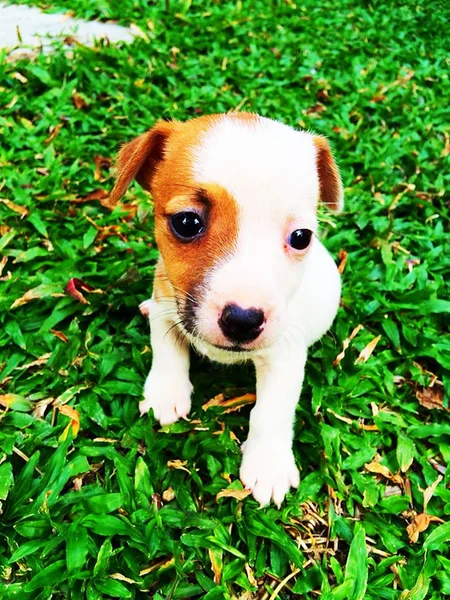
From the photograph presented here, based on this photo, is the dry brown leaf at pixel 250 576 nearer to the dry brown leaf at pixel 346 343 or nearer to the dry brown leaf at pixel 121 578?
the dry brown leaf at pixel 121 578

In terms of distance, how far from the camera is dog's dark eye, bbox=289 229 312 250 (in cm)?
256

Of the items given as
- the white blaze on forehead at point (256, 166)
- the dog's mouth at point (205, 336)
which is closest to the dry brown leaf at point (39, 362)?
the dog's mouth at point (205, 336)

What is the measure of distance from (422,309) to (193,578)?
250cm

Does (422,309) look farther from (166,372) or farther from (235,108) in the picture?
(235,108)

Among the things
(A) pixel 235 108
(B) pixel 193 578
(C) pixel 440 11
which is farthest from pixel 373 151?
(C) pixel 440 11

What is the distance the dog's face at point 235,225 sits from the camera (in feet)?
7.56

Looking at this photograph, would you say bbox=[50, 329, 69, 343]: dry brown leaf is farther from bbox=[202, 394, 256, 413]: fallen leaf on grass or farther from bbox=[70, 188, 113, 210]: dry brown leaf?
bbox=[70, 188, 113, 210]: dry brown leaf

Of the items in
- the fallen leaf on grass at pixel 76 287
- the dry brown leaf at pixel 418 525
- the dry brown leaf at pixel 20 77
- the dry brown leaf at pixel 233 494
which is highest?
the dry brown leaf at pixel 20 77

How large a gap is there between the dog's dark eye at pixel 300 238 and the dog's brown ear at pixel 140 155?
2.97 ft

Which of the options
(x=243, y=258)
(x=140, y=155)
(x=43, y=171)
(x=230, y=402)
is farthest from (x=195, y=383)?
(x=43, y=171)

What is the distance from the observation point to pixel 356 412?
3451 mm

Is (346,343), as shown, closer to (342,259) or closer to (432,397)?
(432,397)

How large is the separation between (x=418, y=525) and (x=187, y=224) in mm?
2049

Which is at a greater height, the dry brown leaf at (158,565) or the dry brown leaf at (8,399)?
the dry brown leaf at (8,399)
